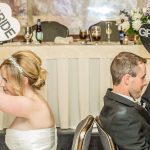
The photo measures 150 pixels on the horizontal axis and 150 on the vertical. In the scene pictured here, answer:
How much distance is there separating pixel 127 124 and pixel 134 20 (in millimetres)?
1837

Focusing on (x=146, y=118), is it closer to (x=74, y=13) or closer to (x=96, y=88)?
(x=96, y=88)

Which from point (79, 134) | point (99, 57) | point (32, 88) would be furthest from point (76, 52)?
point (79, 134)

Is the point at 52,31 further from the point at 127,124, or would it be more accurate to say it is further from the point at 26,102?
the point at 127,124

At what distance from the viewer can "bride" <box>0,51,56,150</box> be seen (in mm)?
1812

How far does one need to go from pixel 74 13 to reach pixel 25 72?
162 inches

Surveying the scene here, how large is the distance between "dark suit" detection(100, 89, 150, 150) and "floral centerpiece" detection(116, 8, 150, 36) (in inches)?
65.4

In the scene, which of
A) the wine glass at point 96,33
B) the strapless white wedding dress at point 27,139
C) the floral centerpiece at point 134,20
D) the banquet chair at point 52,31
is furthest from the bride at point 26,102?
the banquet chair at point 52,31

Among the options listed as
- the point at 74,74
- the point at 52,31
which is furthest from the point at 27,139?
the point at 52,31

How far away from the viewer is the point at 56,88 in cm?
385

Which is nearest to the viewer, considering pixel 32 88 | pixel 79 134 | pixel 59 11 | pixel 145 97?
pixel 79 134

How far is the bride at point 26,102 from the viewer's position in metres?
1.81

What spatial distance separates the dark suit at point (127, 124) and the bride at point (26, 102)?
32 cm

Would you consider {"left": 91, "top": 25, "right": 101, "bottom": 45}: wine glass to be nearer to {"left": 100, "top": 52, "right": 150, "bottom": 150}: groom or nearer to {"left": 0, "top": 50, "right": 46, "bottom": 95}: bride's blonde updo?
{"left": 100, "top": 52, "right": 150, "bottom": 150}: groom

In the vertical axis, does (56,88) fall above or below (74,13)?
below
